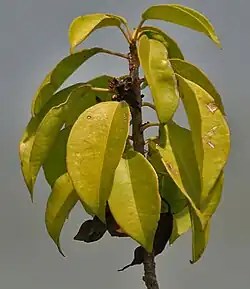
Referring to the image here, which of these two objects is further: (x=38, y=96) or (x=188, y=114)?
(x=38, y=96)

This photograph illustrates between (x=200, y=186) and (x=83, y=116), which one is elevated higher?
(x=83, y=116)

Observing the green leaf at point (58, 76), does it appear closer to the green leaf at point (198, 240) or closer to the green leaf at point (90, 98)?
the green leaf at point (90, 98)

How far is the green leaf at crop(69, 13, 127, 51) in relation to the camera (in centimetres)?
83

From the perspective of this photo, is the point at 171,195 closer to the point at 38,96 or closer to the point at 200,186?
the point at 200,186

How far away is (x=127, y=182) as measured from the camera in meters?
0.78

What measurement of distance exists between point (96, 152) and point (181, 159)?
106 millimetres

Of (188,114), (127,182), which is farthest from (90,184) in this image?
(188,114)

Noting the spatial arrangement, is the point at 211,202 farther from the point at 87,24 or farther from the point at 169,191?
the point at 87,24

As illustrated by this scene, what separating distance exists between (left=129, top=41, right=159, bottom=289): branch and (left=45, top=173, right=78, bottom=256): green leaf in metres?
0.09

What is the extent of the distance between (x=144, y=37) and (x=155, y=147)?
0.43 ft

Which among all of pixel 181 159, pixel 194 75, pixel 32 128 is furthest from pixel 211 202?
pixel 32 128

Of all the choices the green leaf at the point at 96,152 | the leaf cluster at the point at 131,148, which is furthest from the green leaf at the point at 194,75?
the green leaf at the point at 96,152

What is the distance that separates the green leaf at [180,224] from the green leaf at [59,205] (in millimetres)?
149

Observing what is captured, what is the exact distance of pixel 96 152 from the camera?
77 cm
